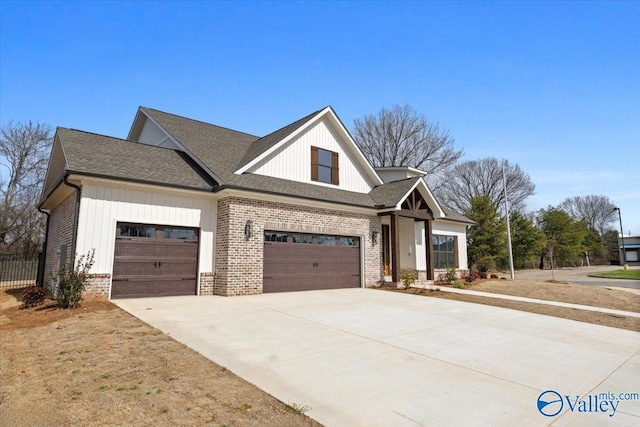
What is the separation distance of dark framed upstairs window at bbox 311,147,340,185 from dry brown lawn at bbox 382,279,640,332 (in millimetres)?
5720

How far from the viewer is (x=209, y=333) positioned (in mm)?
6637

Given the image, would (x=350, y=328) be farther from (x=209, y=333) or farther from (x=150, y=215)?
(x=150, y=215)

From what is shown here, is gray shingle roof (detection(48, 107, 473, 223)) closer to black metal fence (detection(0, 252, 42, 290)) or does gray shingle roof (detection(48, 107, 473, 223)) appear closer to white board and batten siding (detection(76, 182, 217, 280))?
white board and batten siding (detection(76, 182, 217, 280))

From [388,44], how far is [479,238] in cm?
2138

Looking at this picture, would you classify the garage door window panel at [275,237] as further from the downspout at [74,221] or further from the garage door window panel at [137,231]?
the downspout at [74,221]

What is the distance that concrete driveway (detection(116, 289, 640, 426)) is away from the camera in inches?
150

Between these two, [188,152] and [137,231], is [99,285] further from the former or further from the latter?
[188,152]

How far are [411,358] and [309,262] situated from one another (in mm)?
8578

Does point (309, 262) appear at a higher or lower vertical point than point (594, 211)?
lower

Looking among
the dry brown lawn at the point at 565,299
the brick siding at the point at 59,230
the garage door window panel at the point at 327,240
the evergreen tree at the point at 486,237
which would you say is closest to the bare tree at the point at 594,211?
the evergreen tree at the point at 486,237

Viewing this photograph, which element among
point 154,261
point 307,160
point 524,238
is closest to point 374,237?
point 307,160

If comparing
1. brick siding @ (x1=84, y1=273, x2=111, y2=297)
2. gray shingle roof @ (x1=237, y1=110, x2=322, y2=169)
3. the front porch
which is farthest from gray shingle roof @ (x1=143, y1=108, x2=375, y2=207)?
brick siding @ (x1=84, y1=273, x2=111, y2=297)

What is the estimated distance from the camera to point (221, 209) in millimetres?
12305

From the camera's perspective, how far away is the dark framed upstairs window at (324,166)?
625 inches
